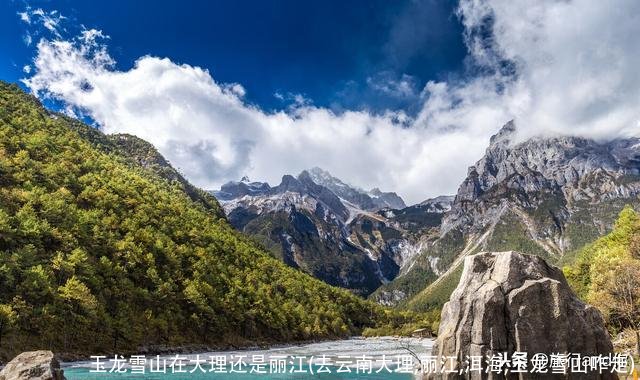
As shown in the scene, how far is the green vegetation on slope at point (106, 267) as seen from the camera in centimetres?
6494

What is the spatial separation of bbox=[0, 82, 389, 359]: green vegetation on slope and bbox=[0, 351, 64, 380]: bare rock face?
30.2 meters

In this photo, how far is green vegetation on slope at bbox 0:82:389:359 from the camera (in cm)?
6494

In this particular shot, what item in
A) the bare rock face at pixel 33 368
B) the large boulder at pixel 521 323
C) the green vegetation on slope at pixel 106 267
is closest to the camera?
the large boulder at pixel 521 323

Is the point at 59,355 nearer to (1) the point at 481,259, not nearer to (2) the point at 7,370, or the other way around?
(2) the point at 7,370

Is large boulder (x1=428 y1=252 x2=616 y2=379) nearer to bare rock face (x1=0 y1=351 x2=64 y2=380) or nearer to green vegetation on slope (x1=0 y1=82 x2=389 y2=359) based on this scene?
bare rock face (x1=0 y1=351 x2=64 y2=380)

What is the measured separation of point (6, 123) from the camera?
109 m

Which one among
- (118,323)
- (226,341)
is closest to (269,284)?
(226,341)

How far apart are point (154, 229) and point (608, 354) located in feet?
324

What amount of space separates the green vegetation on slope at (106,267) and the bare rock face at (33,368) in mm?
30249

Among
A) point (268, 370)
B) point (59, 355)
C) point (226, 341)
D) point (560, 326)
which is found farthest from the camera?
point (226, 341)

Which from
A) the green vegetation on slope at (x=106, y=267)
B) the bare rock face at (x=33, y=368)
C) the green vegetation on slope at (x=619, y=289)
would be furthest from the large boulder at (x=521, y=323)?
the green vegetation on slope at (x=106, y=267)

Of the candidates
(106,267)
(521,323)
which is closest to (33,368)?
(521,323)

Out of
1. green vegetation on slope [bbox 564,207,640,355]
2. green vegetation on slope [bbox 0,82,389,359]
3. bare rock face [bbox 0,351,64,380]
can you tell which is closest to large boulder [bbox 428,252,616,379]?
bare rock face [bbox 0,351,64,380]

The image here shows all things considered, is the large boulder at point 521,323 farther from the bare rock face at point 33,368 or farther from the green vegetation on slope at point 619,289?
the green vegetation on slope at point 619,289
